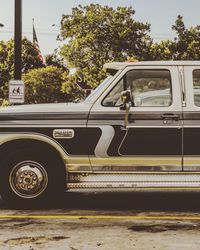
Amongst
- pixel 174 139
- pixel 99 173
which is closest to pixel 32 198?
pixel 99 173

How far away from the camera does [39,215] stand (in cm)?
685

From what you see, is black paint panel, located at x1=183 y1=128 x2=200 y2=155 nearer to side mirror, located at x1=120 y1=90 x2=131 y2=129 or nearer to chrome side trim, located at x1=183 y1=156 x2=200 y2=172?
chrome side trim, located at x1=183 y1=156 x2=200 y2=172

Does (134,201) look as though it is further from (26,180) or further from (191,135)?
(26,180)

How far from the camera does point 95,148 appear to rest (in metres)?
Answer: 7.33

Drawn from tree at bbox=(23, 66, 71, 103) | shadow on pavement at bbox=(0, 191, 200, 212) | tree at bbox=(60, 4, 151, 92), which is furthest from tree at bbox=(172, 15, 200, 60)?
shadow on pavement at bbox=(0, 191, 200, 212)

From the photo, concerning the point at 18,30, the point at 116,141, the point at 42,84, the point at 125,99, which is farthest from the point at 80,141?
the point at 42,84

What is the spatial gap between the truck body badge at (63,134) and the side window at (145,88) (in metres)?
0.58

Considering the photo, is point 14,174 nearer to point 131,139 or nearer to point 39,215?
point 39,215

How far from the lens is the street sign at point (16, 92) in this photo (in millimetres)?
14031

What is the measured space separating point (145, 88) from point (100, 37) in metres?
43.8

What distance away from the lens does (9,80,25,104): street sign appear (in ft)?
46.0

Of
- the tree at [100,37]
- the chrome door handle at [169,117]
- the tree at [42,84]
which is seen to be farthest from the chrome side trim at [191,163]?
the tree at [42,84]

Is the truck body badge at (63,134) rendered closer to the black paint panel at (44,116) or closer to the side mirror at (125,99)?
the black paint panel at (44,116)

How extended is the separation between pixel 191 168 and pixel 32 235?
2516mm
